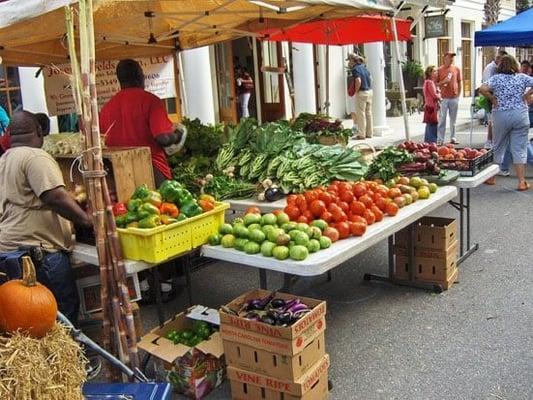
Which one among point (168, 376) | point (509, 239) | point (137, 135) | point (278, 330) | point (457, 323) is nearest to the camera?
point (278, 330)

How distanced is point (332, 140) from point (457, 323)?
2.96 metres

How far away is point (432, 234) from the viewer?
5.03 metres

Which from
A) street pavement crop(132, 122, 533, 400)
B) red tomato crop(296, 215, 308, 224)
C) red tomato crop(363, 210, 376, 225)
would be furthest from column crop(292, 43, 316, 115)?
red tomato crop(296, 215, 308, 224)

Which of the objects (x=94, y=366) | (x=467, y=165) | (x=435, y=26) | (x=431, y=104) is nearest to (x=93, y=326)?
(x=94, y=366)

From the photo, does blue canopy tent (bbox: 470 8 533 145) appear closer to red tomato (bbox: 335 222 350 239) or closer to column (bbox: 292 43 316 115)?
column (bbox: 292 43 316 115)

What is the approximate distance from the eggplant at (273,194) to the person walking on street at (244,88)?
9.75 metres

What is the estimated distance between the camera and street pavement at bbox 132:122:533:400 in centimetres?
358

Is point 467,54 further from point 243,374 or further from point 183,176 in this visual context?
point 243,374

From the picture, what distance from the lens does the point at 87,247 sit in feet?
12.8

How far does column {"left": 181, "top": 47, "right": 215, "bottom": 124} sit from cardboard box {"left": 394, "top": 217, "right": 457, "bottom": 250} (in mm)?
6048

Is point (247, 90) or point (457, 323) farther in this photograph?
point (247, 90)

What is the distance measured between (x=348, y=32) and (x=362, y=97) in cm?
440

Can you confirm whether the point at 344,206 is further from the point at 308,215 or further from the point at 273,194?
the point at 273,194

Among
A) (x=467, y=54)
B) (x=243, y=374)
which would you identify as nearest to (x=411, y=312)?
(x=243, y=374)
